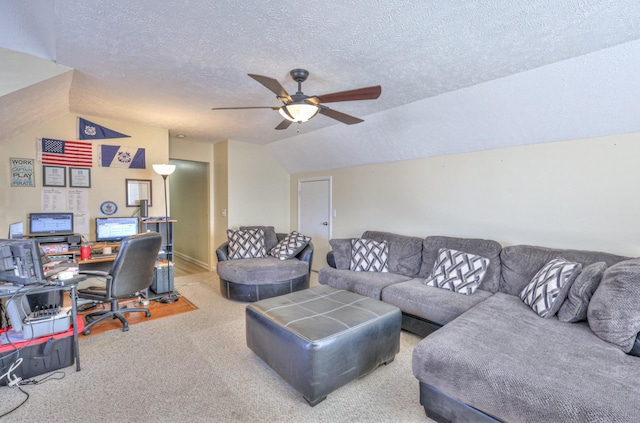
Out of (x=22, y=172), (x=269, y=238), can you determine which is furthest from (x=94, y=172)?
(x=269, y=238)

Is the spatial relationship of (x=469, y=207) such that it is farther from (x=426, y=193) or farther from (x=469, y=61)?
(x=469, y=61)

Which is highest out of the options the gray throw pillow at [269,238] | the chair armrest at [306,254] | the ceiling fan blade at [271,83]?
the ceiling fan blade at [271,83]

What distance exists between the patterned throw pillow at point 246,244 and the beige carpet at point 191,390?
155cm

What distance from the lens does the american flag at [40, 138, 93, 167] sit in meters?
3.52

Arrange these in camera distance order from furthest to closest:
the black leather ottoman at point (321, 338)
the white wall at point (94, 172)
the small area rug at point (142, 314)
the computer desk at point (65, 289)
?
the white wall at point (94, 172) → the small area rug at point (142, 314) → the computer desk at point (65, 289) → the black leather ottoman at point (321, 338)

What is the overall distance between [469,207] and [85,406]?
3857 millimetres

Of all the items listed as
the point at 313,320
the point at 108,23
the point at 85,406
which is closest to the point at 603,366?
the point at 313,320

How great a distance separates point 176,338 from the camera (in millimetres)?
2770

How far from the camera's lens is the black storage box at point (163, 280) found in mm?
3875

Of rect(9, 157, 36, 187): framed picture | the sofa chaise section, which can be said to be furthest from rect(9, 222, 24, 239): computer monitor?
the sofa chaise section

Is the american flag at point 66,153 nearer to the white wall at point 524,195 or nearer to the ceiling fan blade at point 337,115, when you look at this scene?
the ceiling fan blade at point 337,115

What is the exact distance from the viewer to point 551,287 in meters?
2.23

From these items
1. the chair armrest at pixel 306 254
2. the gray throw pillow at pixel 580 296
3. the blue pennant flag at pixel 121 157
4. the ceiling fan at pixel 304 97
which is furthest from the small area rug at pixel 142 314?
the gray throw pillow at pixel 580 296

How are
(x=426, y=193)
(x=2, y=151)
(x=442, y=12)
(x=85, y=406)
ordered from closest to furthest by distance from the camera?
(x=442, y=12)
(x=85, y=406)
(x=2, y=151)
(x=426, y=193)
